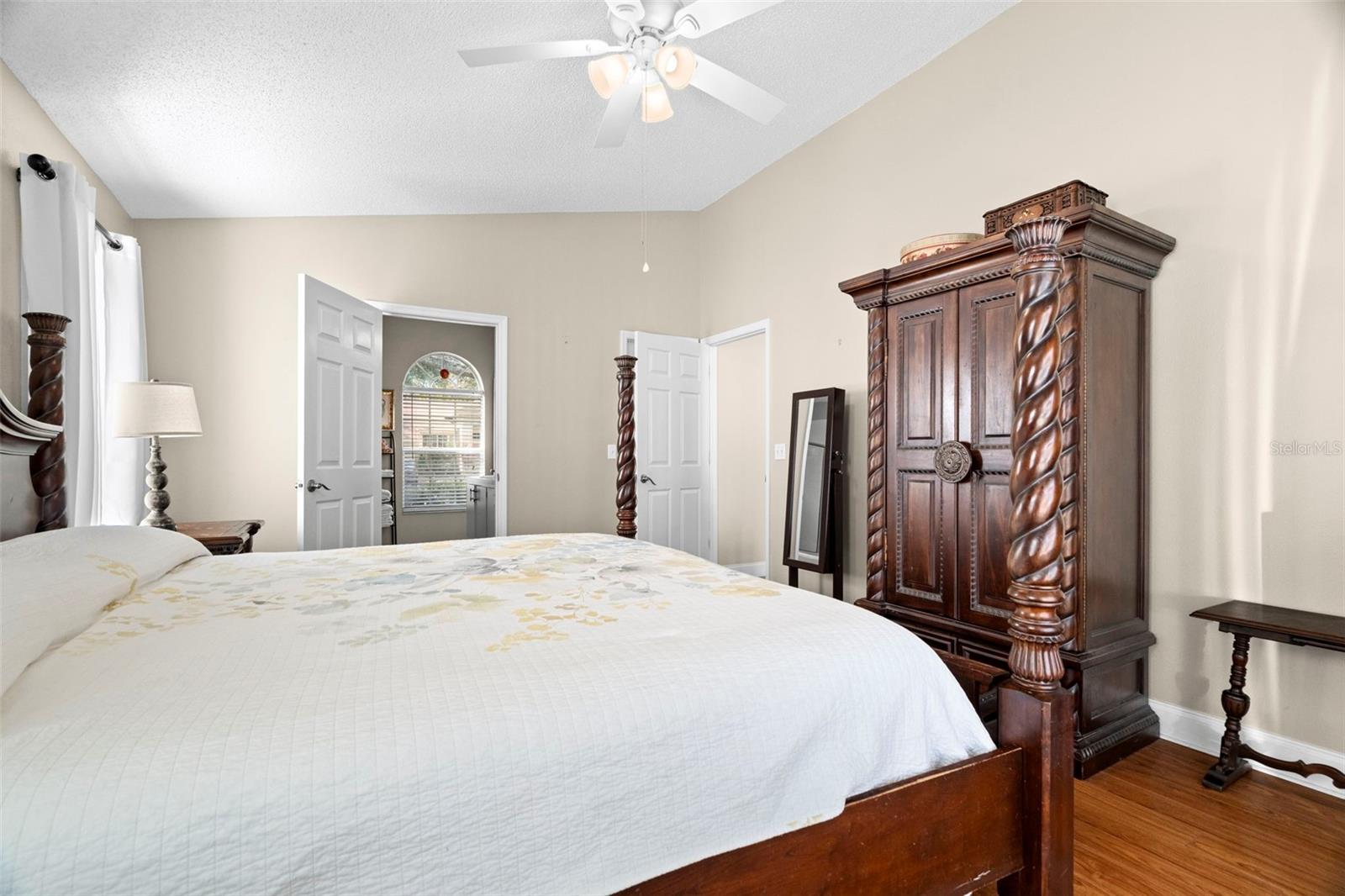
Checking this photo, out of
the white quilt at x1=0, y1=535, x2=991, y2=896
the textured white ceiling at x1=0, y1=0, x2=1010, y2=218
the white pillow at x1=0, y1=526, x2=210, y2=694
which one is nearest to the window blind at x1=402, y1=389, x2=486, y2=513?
the textured white ceiling at x1=0, y1=0, x2=1010, y2=218

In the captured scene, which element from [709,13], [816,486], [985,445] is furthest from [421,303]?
[985,445]

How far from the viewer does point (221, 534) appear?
3.04 metres

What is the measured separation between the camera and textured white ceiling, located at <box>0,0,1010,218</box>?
2652 mm

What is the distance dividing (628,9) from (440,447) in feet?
17.4

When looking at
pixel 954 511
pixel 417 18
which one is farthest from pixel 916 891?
pixel 417 18

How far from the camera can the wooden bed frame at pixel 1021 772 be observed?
3.75ft

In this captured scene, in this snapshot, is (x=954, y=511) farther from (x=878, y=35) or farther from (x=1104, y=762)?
(x=878, y=35)

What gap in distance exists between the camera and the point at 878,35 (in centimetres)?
310

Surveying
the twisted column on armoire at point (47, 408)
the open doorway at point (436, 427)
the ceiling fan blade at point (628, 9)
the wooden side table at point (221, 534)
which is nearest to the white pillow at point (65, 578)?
the twisted column on armoire at point (47, 408)

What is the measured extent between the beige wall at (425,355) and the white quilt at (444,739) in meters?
5.28

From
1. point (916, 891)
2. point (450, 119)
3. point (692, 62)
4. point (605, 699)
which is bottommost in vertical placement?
point (916, 891)

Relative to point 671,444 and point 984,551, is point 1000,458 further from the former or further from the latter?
point 671,444

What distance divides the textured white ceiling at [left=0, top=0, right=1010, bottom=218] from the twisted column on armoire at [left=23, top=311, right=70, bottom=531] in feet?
4.09

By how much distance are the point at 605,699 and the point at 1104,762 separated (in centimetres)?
214
